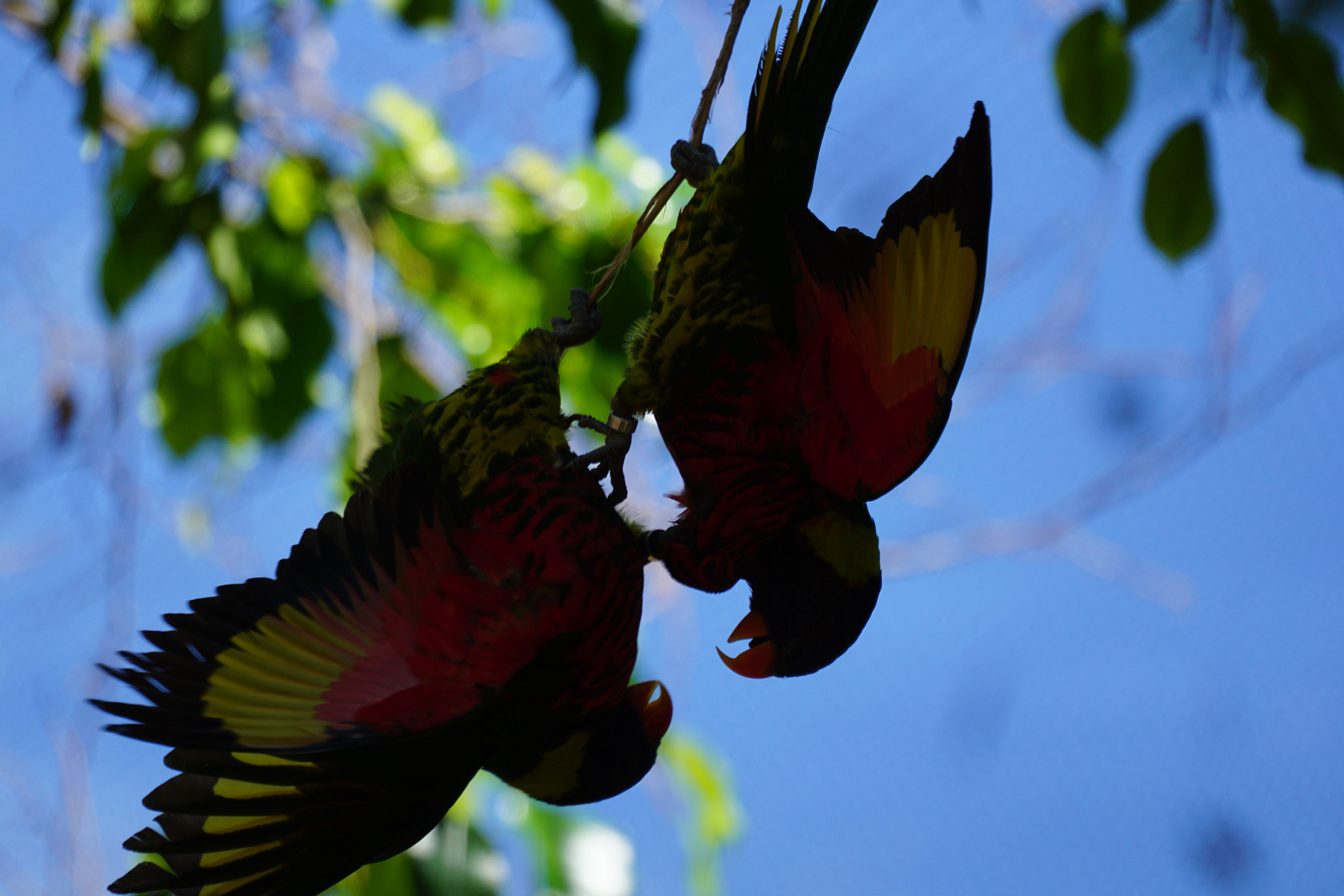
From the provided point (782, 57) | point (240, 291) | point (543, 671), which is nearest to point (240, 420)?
point (240, 291)

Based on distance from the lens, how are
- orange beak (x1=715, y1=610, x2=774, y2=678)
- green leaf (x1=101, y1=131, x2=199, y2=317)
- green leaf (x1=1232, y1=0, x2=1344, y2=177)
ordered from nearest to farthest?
green leaf (x1=1232, y1=0, x2=1344, y2=177), orange beak (x1=715, y1=610, x2=774, y2=678), green leaf (x1=101, y1=131, x2=199, y2=317)

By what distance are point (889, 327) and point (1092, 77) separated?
0.28m

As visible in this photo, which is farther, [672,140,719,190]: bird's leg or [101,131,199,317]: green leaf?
[101,131,199,317]: green leaf

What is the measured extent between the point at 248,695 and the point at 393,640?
10cm

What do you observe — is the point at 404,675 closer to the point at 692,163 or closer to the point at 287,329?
the point at 692,163

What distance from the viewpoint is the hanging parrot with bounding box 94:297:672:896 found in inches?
25.0

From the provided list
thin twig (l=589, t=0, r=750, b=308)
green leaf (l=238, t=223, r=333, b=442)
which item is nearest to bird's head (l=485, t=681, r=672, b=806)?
thin twig (l=589, t=0, r=750, b=308)

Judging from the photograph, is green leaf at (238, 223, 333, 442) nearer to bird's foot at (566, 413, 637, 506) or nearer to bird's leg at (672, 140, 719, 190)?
bird's foot at (566, 413, 637, 506)

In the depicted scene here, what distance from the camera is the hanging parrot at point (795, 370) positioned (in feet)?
2.85

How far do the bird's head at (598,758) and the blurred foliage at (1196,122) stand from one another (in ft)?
1.98

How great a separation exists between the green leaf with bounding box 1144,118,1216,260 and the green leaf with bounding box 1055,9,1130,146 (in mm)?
56

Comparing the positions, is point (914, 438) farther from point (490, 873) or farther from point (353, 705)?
point (490, 873)

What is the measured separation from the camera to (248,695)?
0.64 metres

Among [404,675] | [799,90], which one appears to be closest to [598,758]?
[404,675]
